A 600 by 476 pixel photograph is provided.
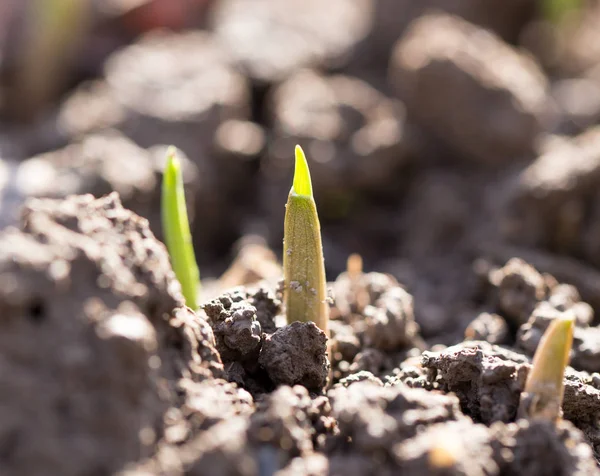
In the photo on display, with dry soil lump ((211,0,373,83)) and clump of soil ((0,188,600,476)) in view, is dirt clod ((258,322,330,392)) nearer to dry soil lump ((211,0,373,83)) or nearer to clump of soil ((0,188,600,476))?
clump of soil ((0,188,600,476))

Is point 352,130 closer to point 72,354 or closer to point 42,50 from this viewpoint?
point 42,50

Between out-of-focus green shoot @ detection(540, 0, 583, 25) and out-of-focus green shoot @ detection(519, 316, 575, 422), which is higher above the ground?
out-of-focus green shoot @ detection(540, 0, 583, 25)

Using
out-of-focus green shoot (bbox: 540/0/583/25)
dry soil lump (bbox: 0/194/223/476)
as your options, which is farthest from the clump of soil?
out-of-focus green shoot (bbox: 540/0/583/25)

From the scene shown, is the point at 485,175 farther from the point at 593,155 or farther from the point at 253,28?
the point at 253,28

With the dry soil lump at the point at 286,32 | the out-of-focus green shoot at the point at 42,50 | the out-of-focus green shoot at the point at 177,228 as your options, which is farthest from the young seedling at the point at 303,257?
the out-of-focus green shoot at the point at 42,50

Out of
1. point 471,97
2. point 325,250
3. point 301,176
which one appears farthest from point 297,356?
point 471,97

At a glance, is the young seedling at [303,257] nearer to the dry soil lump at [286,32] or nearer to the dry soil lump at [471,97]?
the dry soil lump at [471,97]

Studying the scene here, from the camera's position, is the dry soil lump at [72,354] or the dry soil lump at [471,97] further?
the dry soil lump at [471,97]

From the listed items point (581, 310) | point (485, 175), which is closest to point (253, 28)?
point (485, 175)
